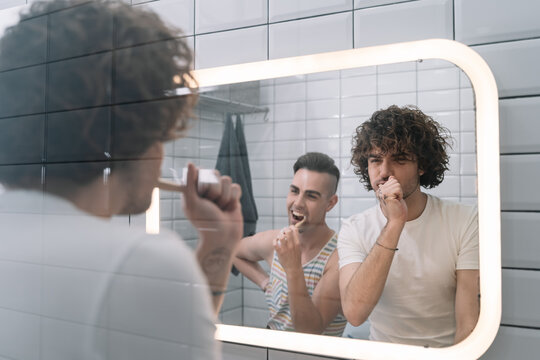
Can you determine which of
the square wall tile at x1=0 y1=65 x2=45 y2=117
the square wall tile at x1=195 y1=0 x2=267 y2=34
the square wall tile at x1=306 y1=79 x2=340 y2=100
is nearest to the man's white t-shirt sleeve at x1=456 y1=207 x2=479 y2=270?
the square wall tile at x1=306 y1=79 x2=340 y2=100

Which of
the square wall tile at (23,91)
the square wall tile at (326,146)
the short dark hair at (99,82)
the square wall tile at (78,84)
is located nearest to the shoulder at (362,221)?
the square wall tile at (326,146)

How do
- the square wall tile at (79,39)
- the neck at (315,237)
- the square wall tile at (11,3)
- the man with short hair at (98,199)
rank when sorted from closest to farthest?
1. the neck at (315,237)
2. the man with short hair at (98,199)
3. the square wall tile at (79,39)
4. the square wall tile at (11,3)

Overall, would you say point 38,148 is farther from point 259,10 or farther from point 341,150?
point 341,150

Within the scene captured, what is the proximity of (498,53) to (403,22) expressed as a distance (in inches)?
6.8

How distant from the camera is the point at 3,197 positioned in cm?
97

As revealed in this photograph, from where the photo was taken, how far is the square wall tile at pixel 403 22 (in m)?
0.62

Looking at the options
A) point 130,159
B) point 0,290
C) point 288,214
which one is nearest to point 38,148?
point 130,159

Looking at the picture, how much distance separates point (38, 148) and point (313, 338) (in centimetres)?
90

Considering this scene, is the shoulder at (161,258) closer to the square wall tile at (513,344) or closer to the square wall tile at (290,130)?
the square wall tile at (290,130)

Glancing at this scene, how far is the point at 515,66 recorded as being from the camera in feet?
1.90

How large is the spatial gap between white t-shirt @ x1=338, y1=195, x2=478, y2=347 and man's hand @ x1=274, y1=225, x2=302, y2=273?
0.42 ft

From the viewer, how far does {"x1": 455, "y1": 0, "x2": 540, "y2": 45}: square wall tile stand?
1.90ft

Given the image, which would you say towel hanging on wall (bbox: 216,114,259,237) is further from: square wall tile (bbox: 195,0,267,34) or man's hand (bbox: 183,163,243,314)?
square wall tile (bbox: 195,0,267,34)

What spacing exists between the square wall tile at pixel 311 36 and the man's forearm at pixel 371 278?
38 cm
